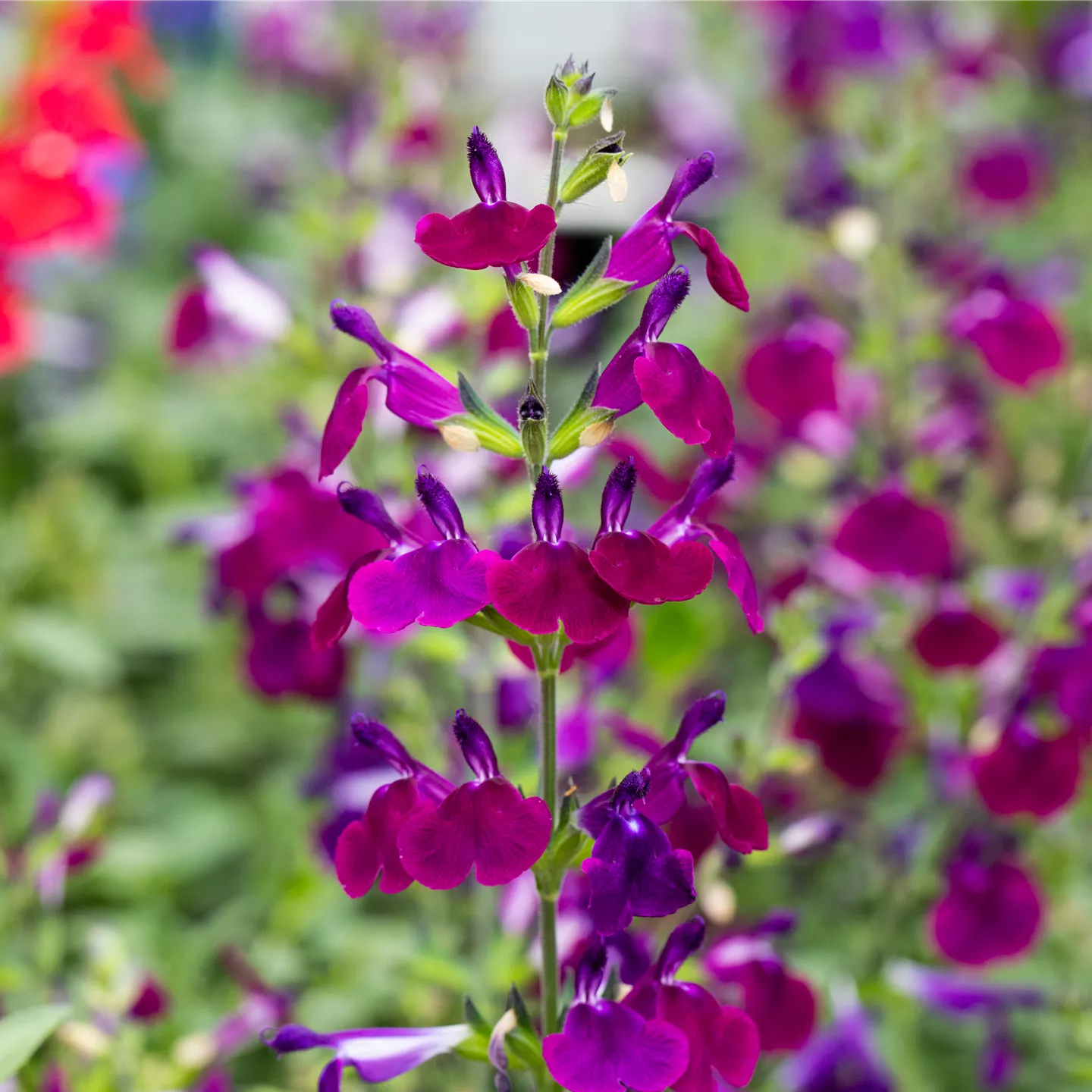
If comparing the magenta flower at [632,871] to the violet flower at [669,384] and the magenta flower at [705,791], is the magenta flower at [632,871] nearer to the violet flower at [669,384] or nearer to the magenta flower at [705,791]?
the magenta flower at [705,791]

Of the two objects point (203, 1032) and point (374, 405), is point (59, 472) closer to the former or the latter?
point (374, 405)

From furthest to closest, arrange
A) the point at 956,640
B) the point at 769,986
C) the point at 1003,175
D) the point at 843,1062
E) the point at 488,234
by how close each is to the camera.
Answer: the point at 1003,175 < the point at 956,640 < the point at 843,1062 < the point at 769,986 < the point at 488,234

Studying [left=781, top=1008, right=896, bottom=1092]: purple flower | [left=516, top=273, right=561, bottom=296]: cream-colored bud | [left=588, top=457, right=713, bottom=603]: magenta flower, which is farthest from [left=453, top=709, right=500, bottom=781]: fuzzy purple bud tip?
[left=781, top=1008, right=896, bottom=1092]: purple flower

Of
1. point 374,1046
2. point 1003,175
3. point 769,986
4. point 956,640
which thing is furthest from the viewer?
point 1003,175

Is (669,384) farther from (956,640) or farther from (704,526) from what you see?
(956,640)

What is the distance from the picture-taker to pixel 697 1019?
70 cm

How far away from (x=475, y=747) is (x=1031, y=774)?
664mm

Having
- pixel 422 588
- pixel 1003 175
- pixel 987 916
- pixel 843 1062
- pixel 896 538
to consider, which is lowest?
pixel 843 1062

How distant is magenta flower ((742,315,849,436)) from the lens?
1.36m

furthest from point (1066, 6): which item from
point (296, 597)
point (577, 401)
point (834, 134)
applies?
point (577, 401)

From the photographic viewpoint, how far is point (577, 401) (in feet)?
2.26

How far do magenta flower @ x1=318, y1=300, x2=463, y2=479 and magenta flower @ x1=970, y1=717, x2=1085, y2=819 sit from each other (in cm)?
69

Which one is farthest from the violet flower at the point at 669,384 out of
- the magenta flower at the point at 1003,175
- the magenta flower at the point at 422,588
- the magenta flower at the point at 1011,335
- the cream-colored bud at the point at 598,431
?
the magenta flower at the point at 1003,175

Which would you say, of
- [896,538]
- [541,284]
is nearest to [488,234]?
[541,284]
